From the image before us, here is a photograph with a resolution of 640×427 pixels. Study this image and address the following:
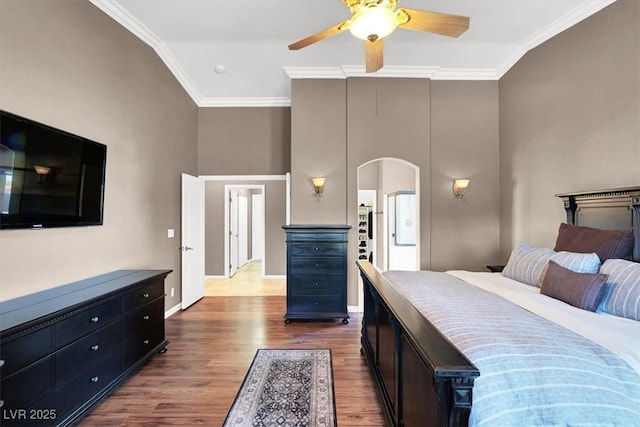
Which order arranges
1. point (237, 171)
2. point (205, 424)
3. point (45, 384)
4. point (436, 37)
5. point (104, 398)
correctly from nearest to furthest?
point (45, 384), point (205, 424), point (104, 398), point (436, 37), point (237, 171)

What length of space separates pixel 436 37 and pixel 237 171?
3.61 m

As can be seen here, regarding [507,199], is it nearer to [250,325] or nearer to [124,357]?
[250,325]

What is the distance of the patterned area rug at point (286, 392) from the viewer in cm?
203

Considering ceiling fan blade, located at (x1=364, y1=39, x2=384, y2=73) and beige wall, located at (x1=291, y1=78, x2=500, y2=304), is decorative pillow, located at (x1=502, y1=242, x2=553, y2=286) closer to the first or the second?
beige wall, located at (x1=291, y1=78, x2=500, y2=304)

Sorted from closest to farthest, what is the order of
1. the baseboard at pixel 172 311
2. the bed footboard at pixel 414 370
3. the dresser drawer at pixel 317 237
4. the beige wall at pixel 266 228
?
the bed footboard at pixel 414 370, the dresser drawer at pixel 317 237, the baseboard at pixel 172 311, the beige wall at pixel 266 228

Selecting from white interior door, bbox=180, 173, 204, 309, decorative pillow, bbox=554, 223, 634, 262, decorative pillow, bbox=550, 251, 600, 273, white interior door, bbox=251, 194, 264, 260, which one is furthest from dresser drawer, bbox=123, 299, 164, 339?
white interior door, bbox=251, 194, 264, 260

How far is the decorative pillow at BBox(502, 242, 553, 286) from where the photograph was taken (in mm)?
2426

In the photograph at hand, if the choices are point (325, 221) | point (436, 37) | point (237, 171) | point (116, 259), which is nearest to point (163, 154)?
point (237, 171)

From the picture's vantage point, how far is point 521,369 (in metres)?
1.12

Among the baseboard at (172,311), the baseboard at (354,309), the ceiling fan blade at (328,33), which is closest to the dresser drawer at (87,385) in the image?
the baseboard at (172,311)

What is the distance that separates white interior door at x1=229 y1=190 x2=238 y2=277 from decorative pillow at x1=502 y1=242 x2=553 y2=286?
5.63 metres

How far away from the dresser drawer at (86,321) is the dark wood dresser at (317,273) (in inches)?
77.4

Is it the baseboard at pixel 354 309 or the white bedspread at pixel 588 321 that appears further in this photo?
the baseboard at pixel 354 309

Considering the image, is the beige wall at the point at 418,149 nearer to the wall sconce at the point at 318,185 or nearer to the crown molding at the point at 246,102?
the wall sconce at the point at 318,185
